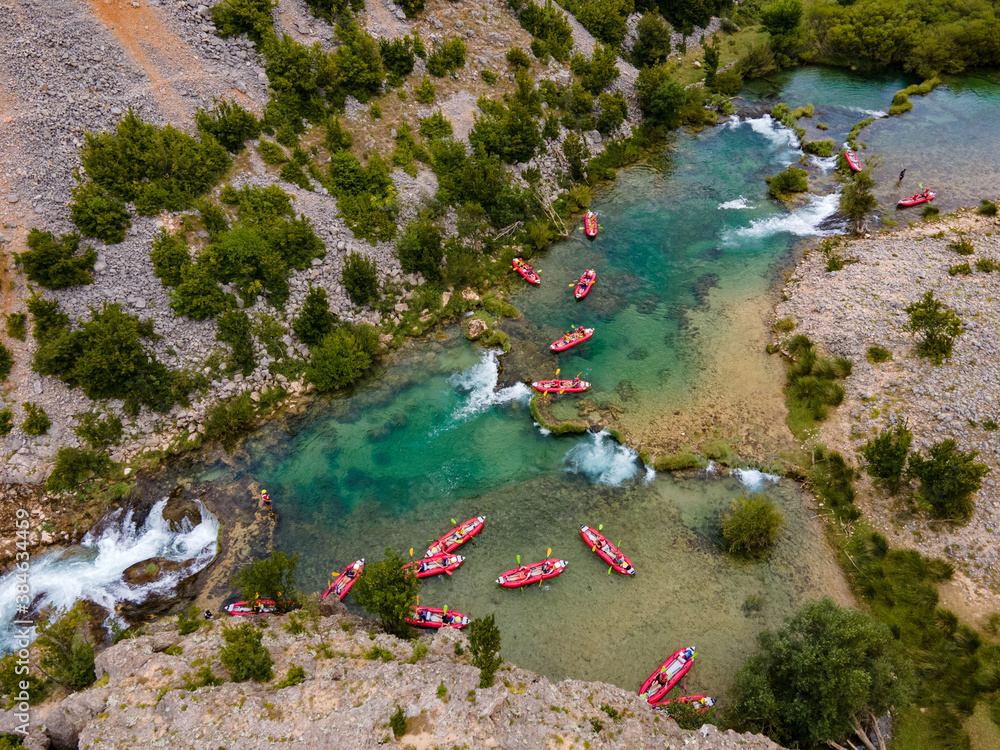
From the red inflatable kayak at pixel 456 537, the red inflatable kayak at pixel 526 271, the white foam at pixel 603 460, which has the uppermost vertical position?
the red inflatable kayak at pixel 526 271

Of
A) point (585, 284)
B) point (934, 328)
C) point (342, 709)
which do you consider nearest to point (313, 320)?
point (585, 284)

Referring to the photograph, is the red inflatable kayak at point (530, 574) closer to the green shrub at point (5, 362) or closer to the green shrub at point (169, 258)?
the green shrub at point (169, 258)

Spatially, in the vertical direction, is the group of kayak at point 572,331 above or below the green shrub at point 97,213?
below

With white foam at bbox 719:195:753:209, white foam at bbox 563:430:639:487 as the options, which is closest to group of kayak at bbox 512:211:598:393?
white foam at bbox 563:430:639:487

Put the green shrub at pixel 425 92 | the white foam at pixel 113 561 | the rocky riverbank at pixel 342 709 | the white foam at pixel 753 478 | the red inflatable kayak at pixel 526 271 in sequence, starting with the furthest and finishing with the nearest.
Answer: the green shrub at pixel 425 92 → the red inflatable kayak at pixel 526 271 → the white foam at pixel 753 478 → the white foam at pixel 113 561 → the rocky riverbank at pixel 342 709

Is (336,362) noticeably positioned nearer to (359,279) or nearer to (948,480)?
(359,279)

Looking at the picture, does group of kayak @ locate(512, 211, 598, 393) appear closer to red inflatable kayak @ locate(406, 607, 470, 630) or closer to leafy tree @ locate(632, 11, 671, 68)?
red inflatable kayak @ locate(406, 607, 470, 630)

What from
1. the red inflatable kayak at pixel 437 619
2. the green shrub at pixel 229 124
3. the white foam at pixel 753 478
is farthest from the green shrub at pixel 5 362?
the white foam at pixel 753 478
